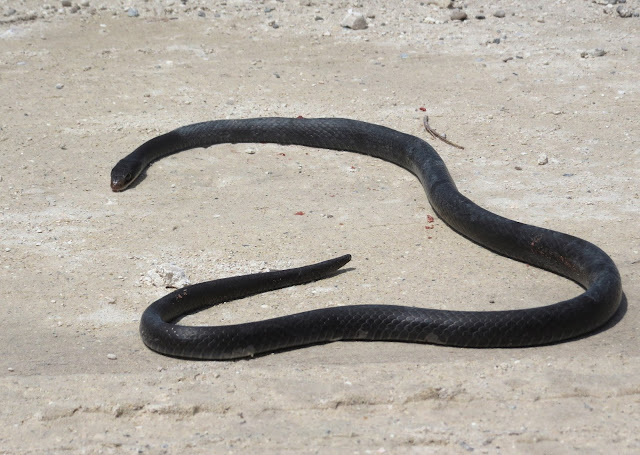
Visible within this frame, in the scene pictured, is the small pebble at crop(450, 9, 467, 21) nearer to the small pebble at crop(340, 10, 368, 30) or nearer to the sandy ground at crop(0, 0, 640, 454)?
the sandy ground at crop(0, 0, 640, 454)

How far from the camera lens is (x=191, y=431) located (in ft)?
13.3

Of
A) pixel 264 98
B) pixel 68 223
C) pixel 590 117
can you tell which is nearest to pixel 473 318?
pixel 68 223

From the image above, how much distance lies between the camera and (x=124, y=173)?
7516 mm

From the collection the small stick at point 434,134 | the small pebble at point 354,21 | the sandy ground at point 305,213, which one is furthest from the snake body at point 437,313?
the small pebble at point 354,21

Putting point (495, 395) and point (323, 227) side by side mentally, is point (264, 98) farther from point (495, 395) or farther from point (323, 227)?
point (495, 395)

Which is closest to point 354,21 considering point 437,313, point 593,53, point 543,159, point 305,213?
point 593,53

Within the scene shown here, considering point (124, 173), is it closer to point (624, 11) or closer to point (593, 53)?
point (593, 53)

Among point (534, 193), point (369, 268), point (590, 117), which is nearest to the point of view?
point (369, 268)

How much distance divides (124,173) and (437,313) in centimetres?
377

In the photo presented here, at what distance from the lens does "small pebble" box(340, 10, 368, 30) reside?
36.0 feet

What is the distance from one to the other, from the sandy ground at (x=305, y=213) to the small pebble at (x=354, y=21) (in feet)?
0.28

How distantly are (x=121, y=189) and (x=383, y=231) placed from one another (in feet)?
8.21

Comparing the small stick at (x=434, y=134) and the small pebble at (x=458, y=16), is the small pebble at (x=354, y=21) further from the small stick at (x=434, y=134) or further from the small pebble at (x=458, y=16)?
the small stick at (x=434, y=134)

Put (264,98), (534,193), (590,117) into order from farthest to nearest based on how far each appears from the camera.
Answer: (264,98)
(590,117)
(534,193)
